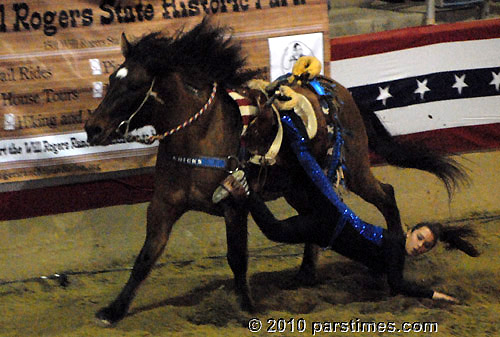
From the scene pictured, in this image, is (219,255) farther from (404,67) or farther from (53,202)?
(404,67)

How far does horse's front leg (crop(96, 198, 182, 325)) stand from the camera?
453 centimetres

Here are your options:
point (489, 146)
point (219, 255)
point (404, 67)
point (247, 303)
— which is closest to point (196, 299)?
point (247, 303)

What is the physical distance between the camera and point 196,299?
5035 mm

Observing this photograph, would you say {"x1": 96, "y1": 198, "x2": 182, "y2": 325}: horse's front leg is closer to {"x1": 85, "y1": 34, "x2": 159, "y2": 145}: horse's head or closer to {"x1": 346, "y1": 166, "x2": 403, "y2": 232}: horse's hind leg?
{"x1": 85, "y1": 34, "x2": 159, "y2": 145}: horse's head

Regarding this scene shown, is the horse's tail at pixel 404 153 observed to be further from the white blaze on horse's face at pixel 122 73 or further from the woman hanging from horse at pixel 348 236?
A: the white blaze on horse's face at pixel 122 73

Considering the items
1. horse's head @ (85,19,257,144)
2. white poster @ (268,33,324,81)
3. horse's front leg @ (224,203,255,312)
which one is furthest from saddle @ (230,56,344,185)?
white poster @ (268,33,324,81)

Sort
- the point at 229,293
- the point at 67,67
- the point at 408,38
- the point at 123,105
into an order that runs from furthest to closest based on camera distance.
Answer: the point at 408,38 → the point at 67,67 → the point at 229,293 → the point at 123,105

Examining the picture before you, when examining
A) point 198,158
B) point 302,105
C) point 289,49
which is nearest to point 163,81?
point 198,158

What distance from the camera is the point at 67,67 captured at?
5.61m

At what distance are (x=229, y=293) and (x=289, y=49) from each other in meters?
2.10

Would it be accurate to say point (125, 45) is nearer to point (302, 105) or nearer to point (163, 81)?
point (163, 81)

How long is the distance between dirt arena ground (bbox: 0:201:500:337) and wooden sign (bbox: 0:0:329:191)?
0.57 metres

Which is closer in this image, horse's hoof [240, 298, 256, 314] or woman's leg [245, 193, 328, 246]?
woman's leg [245, 193, 328, 246]

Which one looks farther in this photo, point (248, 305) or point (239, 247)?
point (248, 305)
